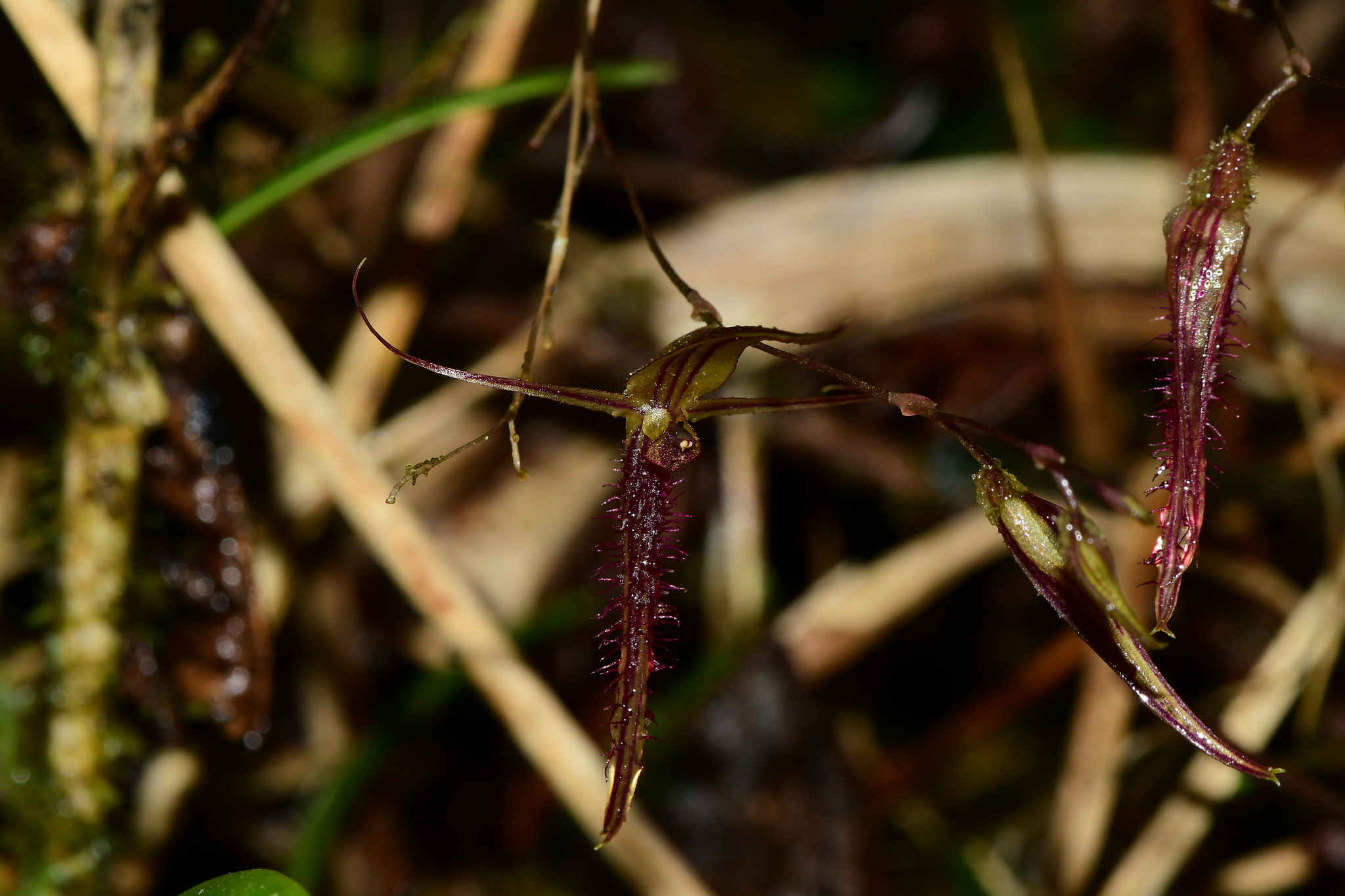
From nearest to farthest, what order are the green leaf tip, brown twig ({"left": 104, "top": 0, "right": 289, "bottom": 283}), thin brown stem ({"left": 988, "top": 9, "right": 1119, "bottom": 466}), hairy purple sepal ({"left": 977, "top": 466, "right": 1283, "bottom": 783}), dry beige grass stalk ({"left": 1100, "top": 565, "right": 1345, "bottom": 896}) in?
1. hairy purple sepal ({"left": 977, "top": 466, "right": 1283, "bottom": 783})
2. the green leaf tip
3. brown twig ({"left": 104, "top": 0, "right": 289, "bottom": 283})
4. dry beige grass stalk ({"left": 1100, "top": 565, "right": 1345, "bottom": 896})
5. thin brown stem ({"left": 988, "top": 9, "right": 1119, "bottom": 466})

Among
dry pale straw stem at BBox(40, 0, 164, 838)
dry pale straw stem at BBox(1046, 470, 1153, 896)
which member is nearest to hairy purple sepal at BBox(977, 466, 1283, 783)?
dry pale straw stem at BBox(1046, 470, 1153, 896)

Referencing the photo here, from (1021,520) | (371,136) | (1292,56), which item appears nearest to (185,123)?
(371,136)

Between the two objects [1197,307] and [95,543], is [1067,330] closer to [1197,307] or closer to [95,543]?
[1197,307]

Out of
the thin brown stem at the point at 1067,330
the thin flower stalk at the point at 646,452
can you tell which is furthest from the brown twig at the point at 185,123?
the thin brown stem at the point at 1067,330

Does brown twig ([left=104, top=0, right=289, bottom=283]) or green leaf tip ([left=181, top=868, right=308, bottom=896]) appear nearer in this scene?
green leaf tip ([left=181, top=868, right=308, bottom=896])

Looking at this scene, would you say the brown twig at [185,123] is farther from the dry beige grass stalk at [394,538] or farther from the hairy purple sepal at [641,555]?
the hairy purple sepal at [641,555]

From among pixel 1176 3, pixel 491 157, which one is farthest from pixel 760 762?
pixel 1176 3

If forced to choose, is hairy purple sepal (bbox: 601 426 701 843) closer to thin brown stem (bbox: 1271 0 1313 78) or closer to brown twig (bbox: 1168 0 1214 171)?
thin brown stem (bbox: 1271 0 1313 78)
